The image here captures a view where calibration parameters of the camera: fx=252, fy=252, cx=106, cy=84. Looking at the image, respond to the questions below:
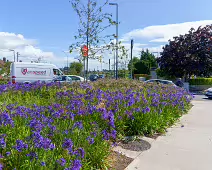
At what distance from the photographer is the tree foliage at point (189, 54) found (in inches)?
1072

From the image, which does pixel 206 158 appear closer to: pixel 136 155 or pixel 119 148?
pixel 136 155

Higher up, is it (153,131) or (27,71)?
(27,71)

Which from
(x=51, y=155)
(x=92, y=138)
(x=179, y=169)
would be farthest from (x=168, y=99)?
(x=51, y=155)

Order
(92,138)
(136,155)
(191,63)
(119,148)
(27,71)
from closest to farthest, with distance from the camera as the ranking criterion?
(92,138), (136,155), (119,148), (27,71), (191,63)

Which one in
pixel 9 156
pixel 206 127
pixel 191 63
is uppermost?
pixel 191 63

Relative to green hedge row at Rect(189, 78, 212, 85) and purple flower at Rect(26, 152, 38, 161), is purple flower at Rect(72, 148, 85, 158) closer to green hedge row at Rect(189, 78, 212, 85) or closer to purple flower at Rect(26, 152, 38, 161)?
purple flower at Rect(26, 152, 38, 161)

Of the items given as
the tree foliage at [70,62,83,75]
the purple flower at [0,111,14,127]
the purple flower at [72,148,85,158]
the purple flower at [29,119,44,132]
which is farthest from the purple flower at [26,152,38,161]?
the tree foliage at [70,62,83,75]

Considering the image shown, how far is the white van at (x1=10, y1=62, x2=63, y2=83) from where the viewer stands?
20.0m

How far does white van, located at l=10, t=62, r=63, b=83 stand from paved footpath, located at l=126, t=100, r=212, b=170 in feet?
49.4

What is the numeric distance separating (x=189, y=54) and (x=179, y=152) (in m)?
24.6

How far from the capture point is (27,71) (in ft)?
Result: 67.0

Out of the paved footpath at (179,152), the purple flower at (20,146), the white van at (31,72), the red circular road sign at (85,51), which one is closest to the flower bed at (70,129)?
the purple flower at (20,146)

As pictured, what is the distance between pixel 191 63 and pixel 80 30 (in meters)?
17.7

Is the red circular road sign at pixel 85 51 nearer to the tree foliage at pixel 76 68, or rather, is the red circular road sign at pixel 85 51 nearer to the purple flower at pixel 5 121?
the purple flower at pixel 5 121
